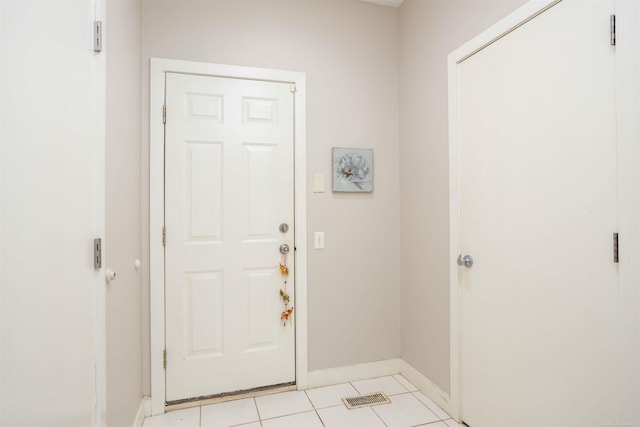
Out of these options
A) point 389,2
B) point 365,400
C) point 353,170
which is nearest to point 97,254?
point 353,170

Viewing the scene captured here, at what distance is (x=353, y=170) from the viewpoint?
2357mm

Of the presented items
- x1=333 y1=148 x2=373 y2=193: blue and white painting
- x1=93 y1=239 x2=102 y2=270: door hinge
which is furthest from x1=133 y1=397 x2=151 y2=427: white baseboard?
x1=333 y1=148 x2=373 y2=193: blue and white painting

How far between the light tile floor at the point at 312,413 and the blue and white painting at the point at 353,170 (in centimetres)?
137

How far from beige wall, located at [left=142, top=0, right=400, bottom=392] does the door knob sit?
25.6 inches

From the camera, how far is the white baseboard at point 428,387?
1.97m

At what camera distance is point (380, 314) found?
243 centimetres

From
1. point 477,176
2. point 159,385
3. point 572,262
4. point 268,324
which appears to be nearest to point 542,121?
point 477,176

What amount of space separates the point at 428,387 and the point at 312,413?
766 mm

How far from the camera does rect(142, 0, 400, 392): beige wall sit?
2.18 meters

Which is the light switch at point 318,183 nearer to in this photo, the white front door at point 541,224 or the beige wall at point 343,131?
the beige wall at point 343,131

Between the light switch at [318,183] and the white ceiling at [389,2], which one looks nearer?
the light switch at [318,183]

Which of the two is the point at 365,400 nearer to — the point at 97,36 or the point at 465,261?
the point at 465,261

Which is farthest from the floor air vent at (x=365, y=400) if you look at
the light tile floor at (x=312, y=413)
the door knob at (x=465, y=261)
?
the door knob at (x=465, y=261)

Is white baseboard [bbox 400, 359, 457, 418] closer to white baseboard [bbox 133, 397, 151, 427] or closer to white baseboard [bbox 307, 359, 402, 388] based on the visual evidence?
white baseboard [bbox 307, 359, 402, 388]
